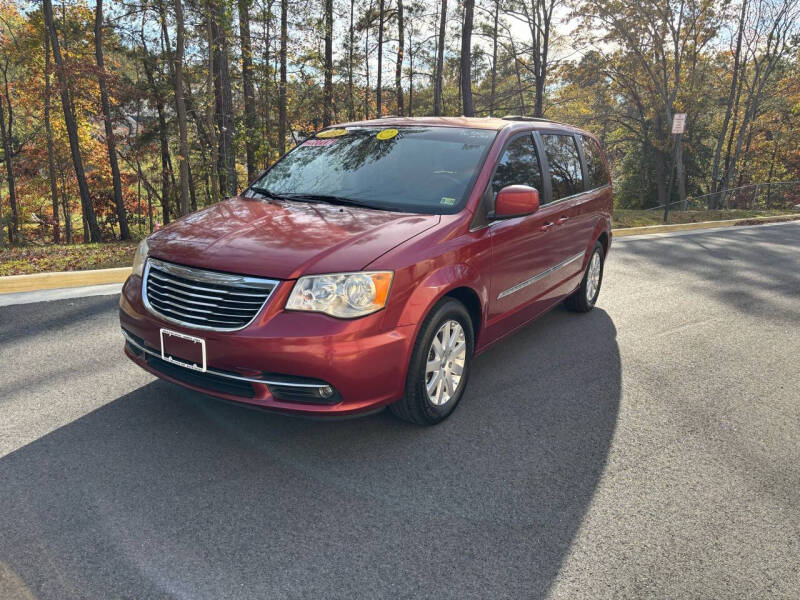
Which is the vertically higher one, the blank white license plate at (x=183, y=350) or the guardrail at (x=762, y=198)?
the blank white license plate at (x=183, y=350)

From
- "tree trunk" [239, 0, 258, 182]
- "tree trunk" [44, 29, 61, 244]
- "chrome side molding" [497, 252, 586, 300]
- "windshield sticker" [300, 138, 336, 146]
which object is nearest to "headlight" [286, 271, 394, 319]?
"chrome side molding" [497, 252, 586, 300]

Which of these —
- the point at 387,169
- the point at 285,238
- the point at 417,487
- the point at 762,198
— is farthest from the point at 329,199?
the point at 762,198

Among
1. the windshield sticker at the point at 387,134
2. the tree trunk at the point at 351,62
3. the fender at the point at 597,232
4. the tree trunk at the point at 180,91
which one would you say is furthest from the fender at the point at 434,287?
the tree trunk at the point at 351,62

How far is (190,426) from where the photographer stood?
342 cm

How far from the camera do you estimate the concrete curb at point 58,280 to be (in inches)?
253

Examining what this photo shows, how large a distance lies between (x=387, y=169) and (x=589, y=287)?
295 cm

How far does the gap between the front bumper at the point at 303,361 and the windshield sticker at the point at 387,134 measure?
1.89m

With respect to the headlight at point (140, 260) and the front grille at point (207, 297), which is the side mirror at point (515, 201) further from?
the headlight at point (140, 260)

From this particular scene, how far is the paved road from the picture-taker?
7.62 feet

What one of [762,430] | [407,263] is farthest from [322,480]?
[762,430]

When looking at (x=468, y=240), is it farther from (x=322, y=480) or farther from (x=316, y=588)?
(x=316, y=588)

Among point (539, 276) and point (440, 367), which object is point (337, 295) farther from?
point (539, 276)

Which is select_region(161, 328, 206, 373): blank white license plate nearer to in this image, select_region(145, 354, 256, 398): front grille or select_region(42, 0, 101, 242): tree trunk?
select_region(145, 354, 256, 398): front grille

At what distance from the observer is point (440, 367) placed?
3465 millimetres
